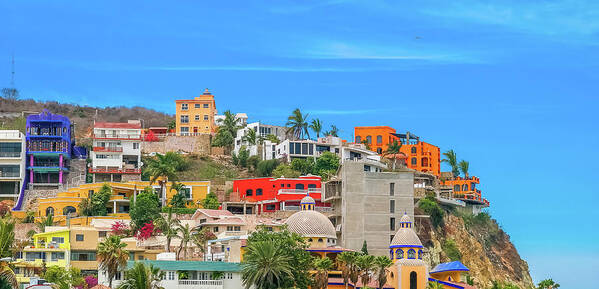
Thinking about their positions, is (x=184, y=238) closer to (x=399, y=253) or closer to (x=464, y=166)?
(x=399, y=253)

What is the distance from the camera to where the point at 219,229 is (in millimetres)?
125625

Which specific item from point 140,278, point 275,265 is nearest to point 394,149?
point 275,265

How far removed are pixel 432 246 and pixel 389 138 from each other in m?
38.7

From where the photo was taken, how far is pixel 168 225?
120750 mm

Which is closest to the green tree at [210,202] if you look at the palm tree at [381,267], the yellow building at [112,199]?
the yellow building at [112,199]

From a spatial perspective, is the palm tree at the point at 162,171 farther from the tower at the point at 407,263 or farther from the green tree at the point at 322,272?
the green tree at the point at 322,272

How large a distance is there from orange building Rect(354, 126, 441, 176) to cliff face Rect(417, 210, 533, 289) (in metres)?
14.1

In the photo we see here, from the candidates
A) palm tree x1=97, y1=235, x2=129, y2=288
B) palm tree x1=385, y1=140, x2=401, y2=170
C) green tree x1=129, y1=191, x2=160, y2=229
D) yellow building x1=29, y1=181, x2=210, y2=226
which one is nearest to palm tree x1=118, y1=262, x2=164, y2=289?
palm tree x1=97, y1=235, x2=129, y2=288

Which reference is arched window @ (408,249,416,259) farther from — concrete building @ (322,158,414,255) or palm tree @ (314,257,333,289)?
concrete building @ (322,158,414,255)

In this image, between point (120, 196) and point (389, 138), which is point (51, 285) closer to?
point (120, 196)

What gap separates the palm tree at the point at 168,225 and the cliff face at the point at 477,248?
98.6 ft

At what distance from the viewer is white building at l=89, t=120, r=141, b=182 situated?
147 metres

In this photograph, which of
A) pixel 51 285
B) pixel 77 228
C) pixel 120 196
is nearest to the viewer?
pixel 51 285

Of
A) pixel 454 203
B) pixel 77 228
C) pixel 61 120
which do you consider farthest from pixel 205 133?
pixel 77 228
